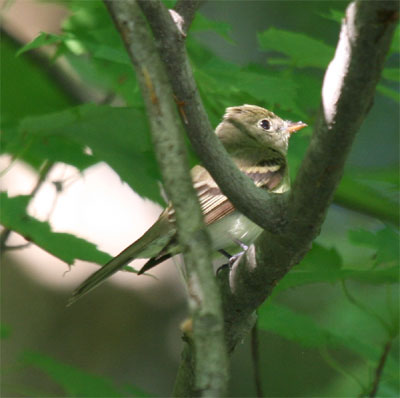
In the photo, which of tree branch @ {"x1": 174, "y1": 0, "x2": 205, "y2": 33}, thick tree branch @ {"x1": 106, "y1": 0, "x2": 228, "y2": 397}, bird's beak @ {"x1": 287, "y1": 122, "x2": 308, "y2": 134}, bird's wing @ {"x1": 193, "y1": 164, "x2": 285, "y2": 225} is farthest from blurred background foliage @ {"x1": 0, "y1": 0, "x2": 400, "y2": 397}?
thick tree branch @ {"x1": 106, "y1": 0, "x2": 228, "y2": 397}

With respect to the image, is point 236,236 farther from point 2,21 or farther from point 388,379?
point 2,21

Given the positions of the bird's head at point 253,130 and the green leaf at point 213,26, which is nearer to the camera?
the green leaf at point 213,26

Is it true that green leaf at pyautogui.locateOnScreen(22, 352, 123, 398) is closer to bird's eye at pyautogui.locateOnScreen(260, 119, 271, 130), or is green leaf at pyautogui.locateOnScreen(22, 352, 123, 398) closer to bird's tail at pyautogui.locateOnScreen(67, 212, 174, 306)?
bird's tail at pyautogui.locateOnScreen(67, 212, 174, 306)

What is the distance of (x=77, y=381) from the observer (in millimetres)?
3713

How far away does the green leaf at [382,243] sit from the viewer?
340 centimetres

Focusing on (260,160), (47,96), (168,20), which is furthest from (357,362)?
(168,20)

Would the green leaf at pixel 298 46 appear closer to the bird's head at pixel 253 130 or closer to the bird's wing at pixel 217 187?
the bird's wing at pixel 217 187

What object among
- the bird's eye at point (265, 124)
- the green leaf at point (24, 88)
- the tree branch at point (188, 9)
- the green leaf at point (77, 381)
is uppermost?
the tree branch at point (188, 9)

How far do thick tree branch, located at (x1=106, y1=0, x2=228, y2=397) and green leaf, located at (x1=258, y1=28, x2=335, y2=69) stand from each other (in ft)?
6.22

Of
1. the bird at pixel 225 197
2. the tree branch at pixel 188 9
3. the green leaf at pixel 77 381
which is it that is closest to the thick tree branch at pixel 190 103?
the tree branch at pixel 188 9

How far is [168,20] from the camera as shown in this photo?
6.37 feet

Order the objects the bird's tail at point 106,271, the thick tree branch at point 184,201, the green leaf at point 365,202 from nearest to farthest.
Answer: the thick tree branch at point 184,201
the bird's tail at point 106,271
the green leaf at point 365,202

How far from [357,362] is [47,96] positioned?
3.39 m

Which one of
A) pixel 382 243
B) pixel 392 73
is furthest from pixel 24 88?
pixel 382 243
